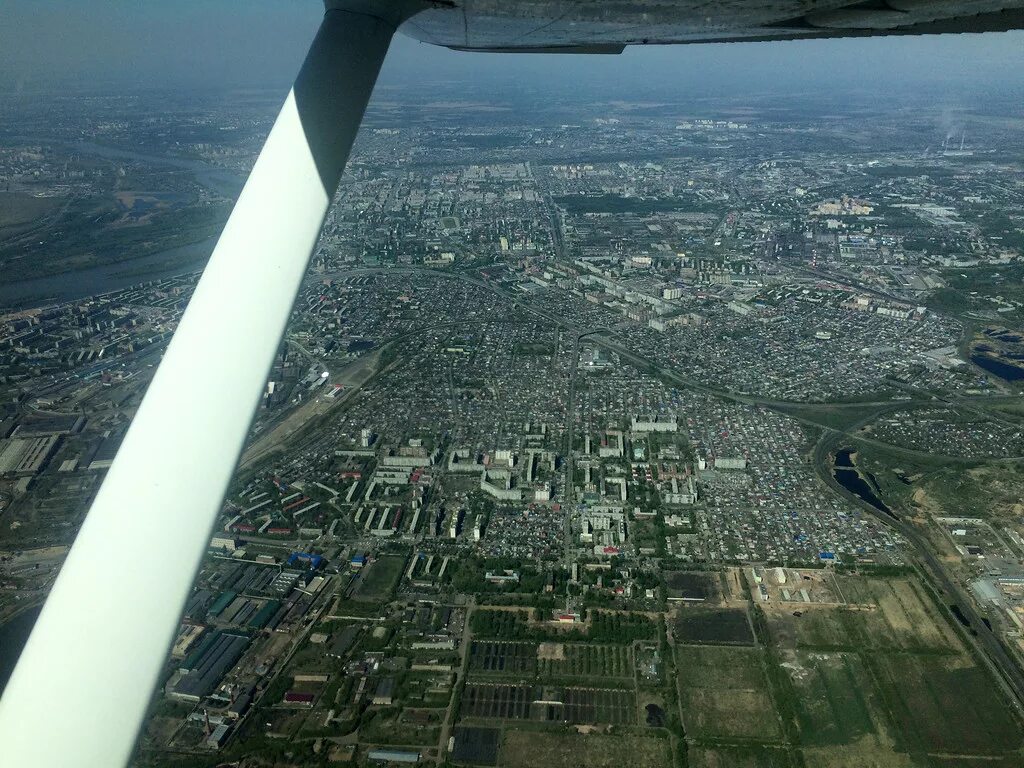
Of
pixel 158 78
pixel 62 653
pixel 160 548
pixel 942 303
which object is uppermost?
pixel 158 78

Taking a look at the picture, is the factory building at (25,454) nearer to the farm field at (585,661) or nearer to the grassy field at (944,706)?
the farm field at (585,661)

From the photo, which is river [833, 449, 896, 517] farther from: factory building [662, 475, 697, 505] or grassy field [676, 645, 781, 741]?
grassy field [676, 645, 781, 741]

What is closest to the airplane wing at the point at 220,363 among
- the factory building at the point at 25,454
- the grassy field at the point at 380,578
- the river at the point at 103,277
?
the grassy field at the point at 380,578

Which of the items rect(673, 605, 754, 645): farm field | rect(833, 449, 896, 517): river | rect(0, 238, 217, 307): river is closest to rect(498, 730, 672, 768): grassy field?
rect(673, 605, 754, 645): farm field

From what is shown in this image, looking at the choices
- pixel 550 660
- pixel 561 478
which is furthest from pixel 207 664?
pixel 561 478

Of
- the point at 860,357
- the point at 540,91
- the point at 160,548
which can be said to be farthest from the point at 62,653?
the point at 540,91

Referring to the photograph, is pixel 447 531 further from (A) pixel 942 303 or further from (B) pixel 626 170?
(B) pixel 626 170
